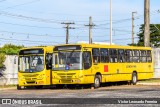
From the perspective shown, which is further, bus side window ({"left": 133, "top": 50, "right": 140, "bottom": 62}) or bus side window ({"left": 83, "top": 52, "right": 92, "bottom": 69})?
bus side window ({"left": 133, "top": 50, "right": 140, "bottom": 62})

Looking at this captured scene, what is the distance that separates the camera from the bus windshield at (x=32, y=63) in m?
30.7

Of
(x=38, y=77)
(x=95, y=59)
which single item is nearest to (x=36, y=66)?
(x=38, y=77)

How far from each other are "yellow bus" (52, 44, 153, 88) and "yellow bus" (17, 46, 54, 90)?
87 cm

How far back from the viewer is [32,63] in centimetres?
3094

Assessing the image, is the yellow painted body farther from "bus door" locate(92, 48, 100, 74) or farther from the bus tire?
the bus tire

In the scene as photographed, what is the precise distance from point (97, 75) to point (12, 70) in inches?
634

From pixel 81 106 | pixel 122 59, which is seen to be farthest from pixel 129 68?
pixel 81 106

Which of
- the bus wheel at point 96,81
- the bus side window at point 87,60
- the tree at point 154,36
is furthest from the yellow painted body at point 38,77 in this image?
the tree at point 154,36

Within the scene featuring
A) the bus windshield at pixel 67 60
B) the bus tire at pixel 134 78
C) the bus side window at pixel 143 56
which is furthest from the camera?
the bus side window at pixel 143 56

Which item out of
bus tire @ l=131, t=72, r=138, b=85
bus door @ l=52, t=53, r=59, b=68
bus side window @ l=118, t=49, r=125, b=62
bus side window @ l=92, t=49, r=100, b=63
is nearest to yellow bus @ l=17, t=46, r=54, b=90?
bus door @ l=52, t=53, r=59, b=68

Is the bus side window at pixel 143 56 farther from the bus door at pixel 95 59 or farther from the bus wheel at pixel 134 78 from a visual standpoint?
the bus door at pixel 95 59

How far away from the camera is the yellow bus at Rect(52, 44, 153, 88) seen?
2903 centimetres

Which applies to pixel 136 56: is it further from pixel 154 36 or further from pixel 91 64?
pixel 154 36

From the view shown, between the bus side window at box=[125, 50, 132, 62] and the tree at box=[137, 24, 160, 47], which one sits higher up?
the tree at box=[137, 24, 160, 47]
